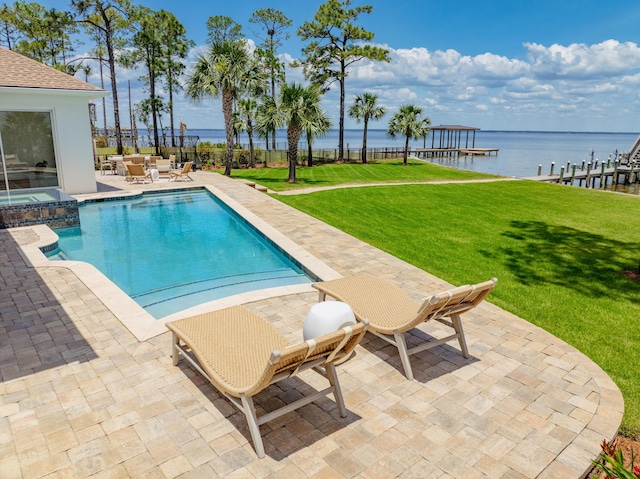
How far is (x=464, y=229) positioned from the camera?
12.2 meters

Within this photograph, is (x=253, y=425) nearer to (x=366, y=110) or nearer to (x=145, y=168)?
(x=145, y=168)

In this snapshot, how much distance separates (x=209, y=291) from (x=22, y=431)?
4.24m

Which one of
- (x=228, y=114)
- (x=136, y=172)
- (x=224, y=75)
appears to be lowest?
(x=136, y=172)

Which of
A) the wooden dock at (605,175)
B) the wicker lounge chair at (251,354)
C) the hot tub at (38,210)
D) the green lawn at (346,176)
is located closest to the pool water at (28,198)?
the hot tub at (38,210)

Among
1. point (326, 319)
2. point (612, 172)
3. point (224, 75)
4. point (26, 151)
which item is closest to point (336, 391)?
point (326, 319)

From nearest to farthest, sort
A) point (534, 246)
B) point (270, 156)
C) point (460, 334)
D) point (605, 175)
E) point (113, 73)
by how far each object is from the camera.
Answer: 1. point (460, 334)
2. point (534, 246)
3. point (113, 73)
4. point (270, 156)
5. point (605, 175)

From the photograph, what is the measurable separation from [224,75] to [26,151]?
31.4 ft

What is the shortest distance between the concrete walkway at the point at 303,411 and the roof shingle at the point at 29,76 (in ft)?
34.2

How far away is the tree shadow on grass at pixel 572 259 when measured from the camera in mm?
8078

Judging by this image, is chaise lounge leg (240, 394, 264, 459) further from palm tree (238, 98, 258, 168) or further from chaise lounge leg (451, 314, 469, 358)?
palm tree (238, 98, 258, 168)

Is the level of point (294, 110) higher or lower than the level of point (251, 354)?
higher

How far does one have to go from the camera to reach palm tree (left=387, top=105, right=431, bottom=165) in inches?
1430

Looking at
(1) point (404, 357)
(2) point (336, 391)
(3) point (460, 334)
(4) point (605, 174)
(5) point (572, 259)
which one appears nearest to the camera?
(2) point (336, 391)

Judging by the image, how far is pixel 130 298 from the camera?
652cm
